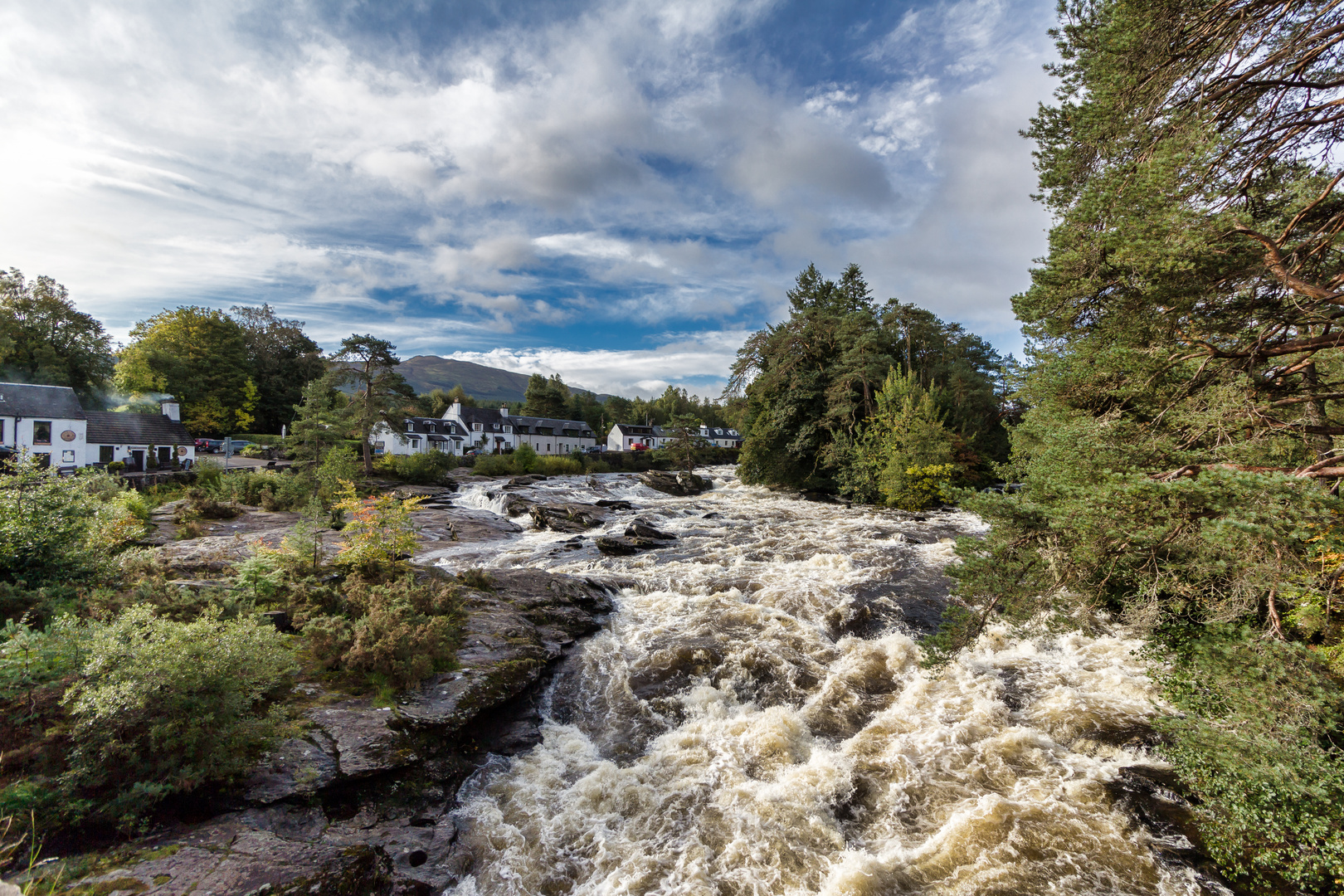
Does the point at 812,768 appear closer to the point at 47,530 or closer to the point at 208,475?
the point at 47,530

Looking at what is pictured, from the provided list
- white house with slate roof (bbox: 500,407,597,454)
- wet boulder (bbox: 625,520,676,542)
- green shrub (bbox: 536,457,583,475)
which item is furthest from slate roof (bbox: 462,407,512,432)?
wet boulder (bbox: 625,520,676,542)

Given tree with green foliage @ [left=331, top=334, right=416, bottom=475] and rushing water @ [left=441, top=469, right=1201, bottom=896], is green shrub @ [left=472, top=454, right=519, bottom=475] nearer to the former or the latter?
tree with green foliage @ [left=331, top=334, right=416, bottom=475]

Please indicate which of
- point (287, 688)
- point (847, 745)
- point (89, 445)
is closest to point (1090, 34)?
point (847, 745)

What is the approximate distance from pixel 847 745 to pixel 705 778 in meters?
2.20

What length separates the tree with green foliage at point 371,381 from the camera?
1219 inches

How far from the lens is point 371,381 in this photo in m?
31.7

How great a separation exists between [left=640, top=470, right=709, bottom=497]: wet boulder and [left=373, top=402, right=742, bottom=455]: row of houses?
48.5ft

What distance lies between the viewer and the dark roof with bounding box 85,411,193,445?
31.8 meters

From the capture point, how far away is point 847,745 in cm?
704

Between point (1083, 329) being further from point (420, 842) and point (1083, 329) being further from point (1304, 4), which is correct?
point (420, 842)

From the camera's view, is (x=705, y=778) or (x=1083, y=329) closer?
(x=705, y=778)

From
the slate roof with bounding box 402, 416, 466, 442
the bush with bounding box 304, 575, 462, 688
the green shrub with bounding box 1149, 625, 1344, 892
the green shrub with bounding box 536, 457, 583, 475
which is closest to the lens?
the green shrub with bounding box 1149, 625, 1344, 892

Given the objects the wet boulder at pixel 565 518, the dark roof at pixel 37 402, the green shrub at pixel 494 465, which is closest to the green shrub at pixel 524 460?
the green shrub at pixel 494 465

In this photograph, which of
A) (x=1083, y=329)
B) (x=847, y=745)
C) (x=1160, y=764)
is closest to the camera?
(x=1160, y=764)
